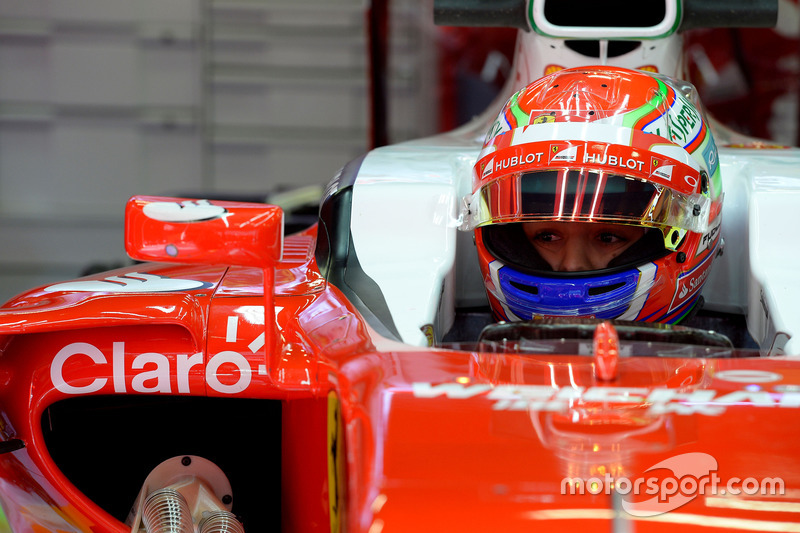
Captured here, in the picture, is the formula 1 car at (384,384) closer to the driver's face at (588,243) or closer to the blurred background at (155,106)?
the driver's face at (588,243)

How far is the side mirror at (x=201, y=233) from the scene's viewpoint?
1.11m

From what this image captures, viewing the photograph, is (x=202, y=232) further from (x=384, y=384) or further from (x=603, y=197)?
(x=603, y=197)

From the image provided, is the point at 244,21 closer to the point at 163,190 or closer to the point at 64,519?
the point at 163,190

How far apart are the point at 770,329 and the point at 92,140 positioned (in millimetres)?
4492

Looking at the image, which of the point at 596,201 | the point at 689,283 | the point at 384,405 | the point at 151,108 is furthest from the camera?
the point at 151,108

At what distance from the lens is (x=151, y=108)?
17.3 feet

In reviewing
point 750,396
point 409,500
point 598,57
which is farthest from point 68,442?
point 598,57

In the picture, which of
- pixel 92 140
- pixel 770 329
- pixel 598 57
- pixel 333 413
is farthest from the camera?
pixel 92 140

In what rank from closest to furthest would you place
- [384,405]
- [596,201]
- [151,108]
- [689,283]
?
1. [384,405]
2. [596,201]
3. [689,283]
4. [151,108]

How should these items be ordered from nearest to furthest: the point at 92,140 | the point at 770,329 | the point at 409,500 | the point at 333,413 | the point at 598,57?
the point at 409,500
the point at 333,413
the point at 770,329
the point at 598,57
the point at 92,140

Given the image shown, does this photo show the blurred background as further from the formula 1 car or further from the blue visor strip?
the blue visor strip

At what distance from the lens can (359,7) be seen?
539 centimetres

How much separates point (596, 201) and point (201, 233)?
25.5 inches

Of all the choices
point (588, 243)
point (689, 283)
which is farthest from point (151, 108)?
point (689, 283)
